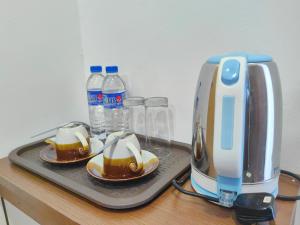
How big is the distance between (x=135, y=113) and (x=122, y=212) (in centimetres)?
45

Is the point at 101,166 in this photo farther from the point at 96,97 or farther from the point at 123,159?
the point at 96,97

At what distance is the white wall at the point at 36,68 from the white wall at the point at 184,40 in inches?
3.0

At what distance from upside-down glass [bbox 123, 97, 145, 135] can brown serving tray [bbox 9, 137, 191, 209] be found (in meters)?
0.10

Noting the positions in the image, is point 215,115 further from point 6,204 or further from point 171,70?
point 6,204

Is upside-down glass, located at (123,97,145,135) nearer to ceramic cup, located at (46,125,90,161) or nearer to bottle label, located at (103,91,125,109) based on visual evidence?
bottle label, located at (103,91,125,109)

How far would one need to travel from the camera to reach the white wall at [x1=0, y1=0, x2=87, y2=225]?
2.81 ft

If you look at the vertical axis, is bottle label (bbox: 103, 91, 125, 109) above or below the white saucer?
above

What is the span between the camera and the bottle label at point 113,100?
0.85 meters

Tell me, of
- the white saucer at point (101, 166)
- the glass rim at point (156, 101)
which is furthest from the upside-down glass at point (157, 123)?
the white saucer at point (101, 166)

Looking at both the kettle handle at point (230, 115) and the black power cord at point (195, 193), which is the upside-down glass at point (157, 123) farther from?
the kettle handle at point (230, 115)

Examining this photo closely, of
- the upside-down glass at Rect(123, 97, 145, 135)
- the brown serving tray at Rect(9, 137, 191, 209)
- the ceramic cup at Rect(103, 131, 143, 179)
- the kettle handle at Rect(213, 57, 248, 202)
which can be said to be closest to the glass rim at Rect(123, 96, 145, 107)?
the upside-down glass at Rect(123, 97, 145, 135)

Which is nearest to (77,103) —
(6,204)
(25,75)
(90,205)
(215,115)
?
(25,75)

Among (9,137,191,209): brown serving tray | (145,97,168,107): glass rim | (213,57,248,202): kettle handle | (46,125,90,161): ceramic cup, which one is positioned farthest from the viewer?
(145,97,168,107): glass rim

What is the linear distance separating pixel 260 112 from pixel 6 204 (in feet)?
2.79
